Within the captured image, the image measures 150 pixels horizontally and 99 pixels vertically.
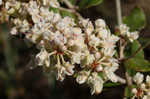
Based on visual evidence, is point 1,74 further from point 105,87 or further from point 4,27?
point 105,87

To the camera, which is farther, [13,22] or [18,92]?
[18,92]

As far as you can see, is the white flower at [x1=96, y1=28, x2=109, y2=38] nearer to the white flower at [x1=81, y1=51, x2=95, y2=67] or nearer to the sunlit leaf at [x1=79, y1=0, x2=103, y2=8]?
the white flower at [x1=81, y1=51, x2=95, y2=67]

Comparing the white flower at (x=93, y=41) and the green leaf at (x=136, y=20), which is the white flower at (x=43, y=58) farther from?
the green leaf at (x=136, y=20)

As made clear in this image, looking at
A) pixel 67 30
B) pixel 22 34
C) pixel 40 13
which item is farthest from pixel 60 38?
pixel 22 34

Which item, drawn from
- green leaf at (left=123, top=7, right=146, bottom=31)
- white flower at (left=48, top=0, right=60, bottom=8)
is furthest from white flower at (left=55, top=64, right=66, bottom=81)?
green leaf at (left=123, top=7, right=146, bottom=31)

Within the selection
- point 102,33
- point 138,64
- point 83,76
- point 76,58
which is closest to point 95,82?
point 83,76

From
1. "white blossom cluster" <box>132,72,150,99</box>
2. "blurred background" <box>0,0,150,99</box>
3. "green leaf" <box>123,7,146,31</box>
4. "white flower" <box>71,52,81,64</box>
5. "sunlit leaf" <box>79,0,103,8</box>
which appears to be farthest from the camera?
"blurred background" <box>0,0,150,99</box>
